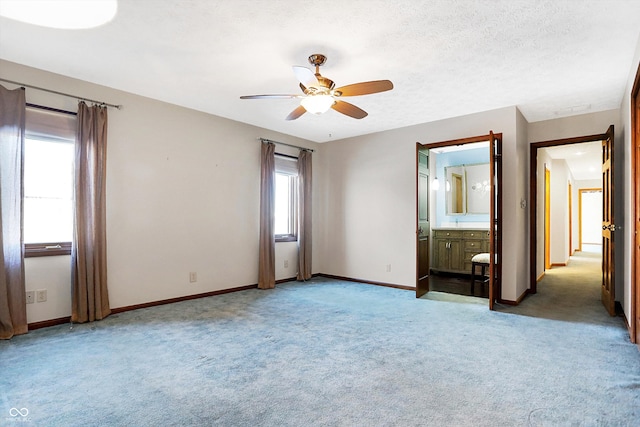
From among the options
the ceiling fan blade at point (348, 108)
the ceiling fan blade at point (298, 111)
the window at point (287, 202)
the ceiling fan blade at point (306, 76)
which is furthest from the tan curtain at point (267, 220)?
the ceiling fan blade at point (306, 76)

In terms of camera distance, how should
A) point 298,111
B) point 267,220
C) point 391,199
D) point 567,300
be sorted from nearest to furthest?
point 298,111 < point 567,300 < point 267,220 < point 391,199

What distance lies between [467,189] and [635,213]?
393 centimetres

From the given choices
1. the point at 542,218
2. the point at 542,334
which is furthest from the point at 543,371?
the point at 542,218

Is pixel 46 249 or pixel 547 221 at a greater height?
pixel 547 221

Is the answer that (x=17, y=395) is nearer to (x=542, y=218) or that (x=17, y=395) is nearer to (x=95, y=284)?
(x=95, y=284)

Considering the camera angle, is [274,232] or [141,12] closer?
[141,12]

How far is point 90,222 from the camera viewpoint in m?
3.49

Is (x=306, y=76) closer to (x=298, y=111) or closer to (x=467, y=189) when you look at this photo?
(x=298, y=111)

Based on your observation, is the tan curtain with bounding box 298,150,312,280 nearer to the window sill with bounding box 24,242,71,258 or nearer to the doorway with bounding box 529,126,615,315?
the window sill with bounding box 24,242,71,258

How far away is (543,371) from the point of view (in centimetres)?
238

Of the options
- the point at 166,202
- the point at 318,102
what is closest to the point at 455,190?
the point at 318,102

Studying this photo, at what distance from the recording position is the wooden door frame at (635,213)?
9.05ft

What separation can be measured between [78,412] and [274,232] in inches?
143

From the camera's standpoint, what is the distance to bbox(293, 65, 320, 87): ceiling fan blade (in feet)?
8.39
